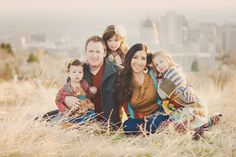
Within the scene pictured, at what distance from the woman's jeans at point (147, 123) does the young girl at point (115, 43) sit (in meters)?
0.60

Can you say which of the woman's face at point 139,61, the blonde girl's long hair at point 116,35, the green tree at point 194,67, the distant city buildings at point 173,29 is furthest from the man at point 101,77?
the distant city buildings at point 173,29

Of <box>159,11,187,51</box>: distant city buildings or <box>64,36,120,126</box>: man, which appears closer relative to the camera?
<box>64,36,120,126</box>: man

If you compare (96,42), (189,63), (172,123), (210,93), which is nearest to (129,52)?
(96,42)

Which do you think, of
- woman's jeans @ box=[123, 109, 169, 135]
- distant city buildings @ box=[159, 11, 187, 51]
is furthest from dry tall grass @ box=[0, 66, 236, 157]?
distant city buildings @ box=[159, 11, 187, 51]

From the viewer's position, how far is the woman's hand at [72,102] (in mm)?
5324

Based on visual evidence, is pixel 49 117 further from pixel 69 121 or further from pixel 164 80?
pixel 164 80

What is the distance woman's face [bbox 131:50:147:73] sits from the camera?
204 inches

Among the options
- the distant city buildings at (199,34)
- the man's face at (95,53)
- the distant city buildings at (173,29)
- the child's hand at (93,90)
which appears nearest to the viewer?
the man's face at (95,53)

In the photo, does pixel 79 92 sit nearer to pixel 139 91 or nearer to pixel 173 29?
pixel 139 91

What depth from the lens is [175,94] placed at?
515 cm

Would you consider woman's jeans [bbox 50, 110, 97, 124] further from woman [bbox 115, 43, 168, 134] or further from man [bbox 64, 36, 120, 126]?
woman [bbox 115, 43, 168, 134]

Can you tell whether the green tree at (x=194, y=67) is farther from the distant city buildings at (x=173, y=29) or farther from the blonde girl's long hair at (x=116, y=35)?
the blonde girl's long hair at (x=116, y=35)

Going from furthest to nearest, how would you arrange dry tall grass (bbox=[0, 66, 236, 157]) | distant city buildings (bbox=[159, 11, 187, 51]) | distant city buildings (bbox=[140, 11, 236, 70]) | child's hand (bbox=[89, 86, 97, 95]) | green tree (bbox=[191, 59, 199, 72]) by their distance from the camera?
distant city buildings (bbox=[140, 11, 236, 70]) < distant city buildings (bbox=[159, 11, 187, 51]) < green tree (bbox=[191, 59, 199, 72]) < child's hand (bbox=[89, 86, 97, 95]) < dry tall grass (bbox=[0, 66, 236, 157])

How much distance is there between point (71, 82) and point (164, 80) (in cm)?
92
